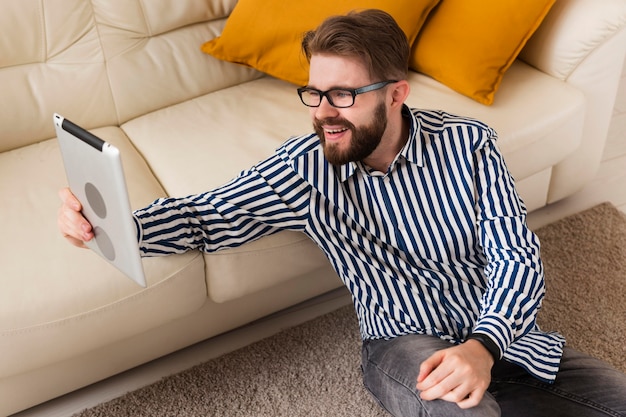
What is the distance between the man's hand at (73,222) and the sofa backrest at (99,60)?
2.13 ft

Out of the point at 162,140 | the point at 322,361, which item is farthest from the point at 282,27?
the point at 322,361

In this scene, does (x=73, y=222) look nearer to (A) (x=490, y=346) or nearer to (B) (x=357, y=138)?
(B) (x=357, y=138)

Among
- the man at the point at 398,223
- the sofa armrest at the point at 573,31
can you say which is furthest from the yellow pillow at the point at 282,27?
the man at the point at 398,223

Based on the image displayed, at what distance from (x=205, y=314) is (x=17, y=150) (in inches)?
25.5

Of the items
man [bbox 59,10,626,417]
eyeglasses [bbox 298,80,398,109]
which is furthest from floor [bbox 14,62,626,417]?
eyeglasses [bbox 298,80,398,109]

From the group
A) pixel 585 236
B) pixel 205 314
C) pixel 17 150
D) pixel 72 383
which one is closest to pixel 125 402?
pixel 72 383

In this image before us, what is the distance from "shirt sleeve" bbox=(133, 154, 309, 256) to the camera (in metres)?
1.54

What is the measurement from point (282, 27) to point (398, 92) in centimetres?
64

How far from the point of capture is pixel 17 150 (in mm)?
1995

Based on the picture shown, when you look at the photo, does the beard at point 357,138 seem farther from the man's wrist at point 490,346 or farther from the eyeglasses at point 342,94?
the man's wrist at point 490,346

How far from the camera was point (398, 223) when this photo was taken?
1569mm

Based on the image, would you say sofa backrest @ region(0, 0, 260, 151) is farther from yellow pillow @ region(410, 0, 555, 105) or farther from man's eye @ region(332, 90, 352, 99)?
man's eye @ region(332, 90, 352, 99)

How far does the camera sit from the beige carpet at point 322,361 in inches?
70.8

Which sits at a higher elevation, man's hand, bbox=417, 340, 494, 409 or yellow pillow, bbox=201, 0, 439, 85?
yellow pillow, bbox=201, 0, 439, 85
